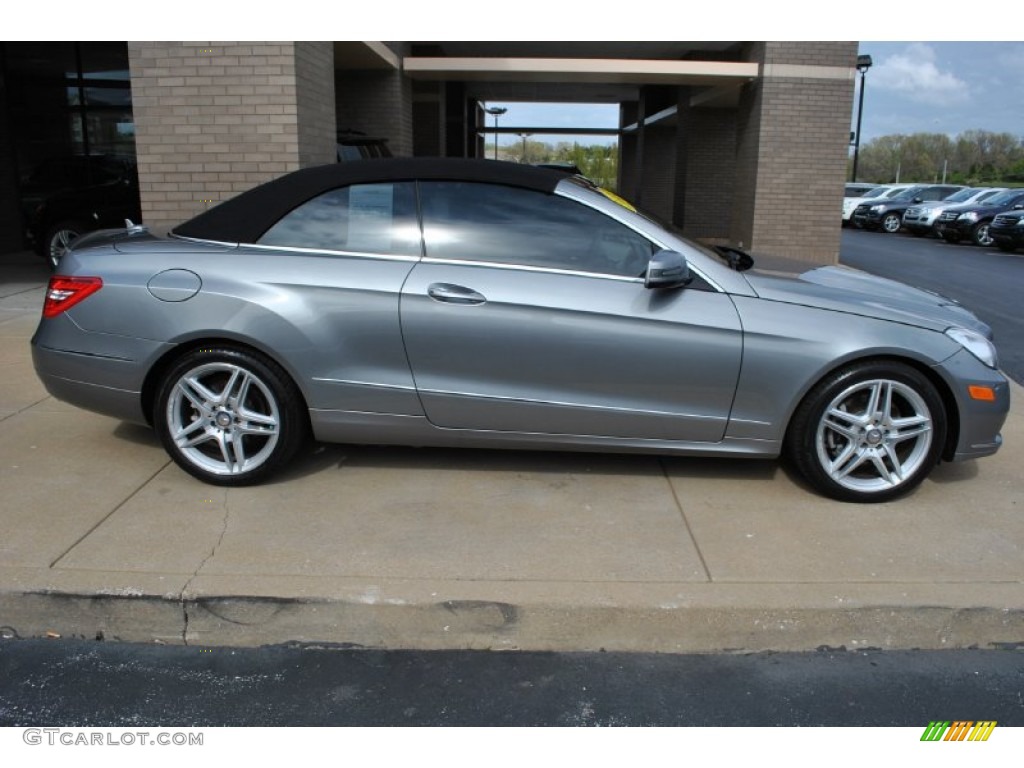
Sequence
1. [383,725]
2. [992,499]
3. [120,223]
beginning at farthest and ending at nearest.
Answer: [120,223]
[992,499]
[383,725]

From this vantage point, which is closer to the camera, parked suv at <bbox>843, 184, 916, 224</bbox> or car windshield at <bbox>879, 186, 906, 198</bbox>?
parked suv at <bbox>843, 184, 916, 224</bbox>

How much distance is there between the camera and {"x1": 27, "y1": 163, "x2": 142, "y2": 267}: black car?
1143cm

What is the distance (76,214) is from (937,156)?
245 ft

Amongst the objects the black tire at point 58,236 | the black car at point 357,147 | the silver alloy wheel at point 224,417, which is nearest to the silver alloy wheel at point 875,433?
the silver alloy wheel at point 224,417

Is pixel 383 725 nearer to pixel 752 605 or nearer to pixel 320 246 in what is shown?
pixel 752 605

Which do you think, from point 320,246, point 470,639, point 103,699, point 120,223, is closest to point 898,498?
point 470,639

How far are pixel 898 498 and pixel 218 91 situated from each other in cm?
601

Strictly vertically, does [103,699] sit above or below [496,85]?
below

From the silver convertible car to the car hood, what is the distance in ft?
0.07

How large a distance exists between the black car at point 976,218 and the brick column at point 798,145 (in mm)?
10327

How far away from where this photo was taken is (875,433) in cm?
412

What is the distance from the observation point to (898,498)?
14.1 ft

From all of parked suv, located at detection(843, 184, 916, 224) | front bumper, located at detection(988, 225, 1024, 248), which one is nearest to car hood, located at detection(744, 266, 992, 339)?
front bumper, located at detection(988, 225, 1024, 248)

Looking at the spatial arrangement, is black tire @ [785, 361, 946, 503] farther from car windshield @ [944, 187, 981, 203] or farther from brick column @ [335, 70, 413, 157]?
car windshield @ [944, 187, 981, 203]
